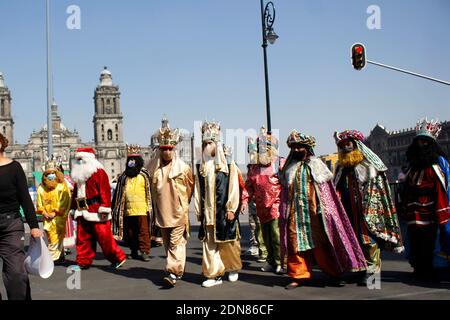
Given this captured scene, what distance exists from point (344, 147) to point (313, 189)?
2.31ft

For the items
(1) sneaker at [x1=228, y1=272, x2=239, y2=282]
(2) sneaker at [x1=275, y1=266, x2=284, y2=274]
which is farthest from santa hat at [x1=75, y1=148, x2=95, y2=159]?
(2) sneaker at [x1=275, y1=266, x2=284, y2=274]

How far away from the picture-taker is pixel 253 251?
9.52 m

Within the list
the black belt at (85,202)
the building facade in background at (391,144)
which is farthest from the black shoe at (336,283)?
the building facade in background at (391,144)

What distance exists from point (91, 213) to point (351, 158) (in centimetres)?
418

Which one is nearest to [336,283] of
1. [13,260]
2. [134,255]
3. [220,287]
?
[220,287]

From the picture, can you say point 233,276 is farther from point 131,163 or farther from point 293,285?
point 131,163

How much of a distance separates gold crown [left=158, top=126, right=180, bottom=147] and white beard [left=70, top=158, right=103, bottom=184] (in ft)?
6.45

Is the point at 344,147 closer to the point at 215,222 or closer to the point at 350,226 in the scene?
the point at 350,226

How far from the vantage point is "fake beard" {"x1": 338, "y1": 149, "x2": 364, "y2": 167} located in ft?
21.6

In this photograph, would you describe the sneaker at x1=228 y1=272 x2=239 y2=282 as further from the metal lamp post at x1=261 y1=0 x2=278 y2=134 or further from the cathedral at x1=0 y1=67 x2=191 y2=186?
the cathedral at x1=0 y1=67 x2=191 y2=186

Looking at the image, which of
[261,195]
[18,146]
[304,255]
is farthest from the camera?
[18,146]

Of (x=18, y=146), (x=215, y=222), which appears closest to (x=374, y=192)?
(x=215, y=222)

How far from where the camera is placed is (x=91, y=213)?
330 inches

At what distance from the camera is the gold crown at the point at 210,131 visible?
22.8 feet
